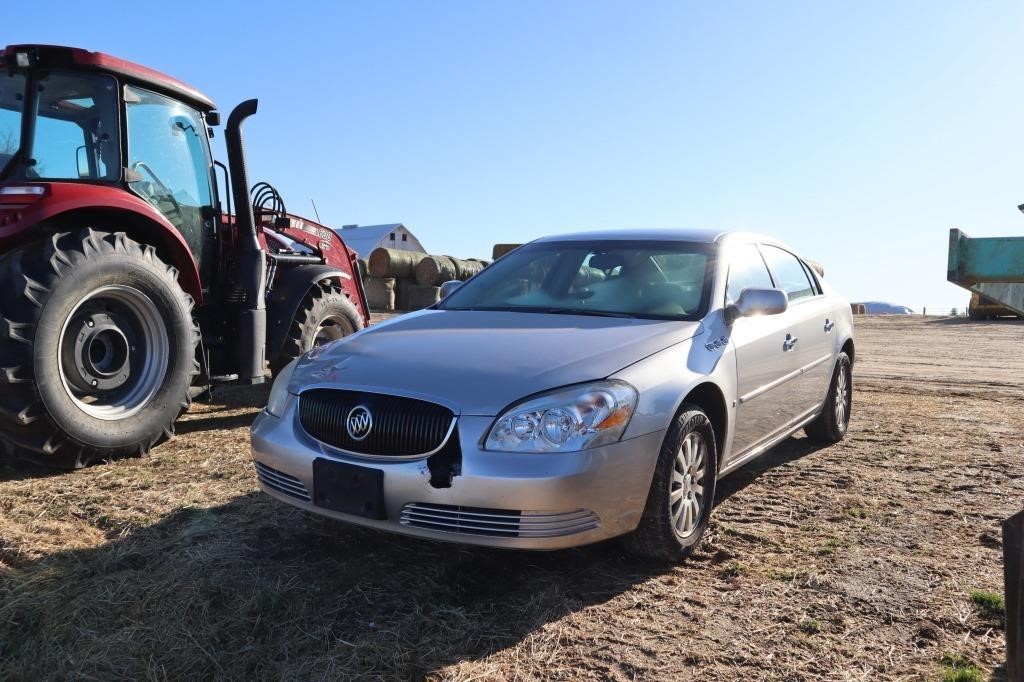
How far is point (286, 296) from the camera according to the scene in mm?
6652

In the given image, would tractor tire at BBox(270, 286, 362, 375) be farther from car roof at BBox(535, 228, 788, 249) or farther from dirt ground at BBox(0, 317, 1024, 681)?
car roof at BBox(535, 228, 788, 249)

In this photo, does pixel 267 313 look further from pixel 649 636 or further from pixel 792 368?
pixel 649 636

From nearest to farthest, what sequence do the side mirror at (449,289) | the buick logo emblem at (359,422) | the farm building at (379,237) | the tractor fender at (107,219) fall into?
1. the buick logo emblem at (359,422)
2. the tractor fender at (107,219)
3. the side mirror at (449,289)
4. the farm building at (379,237)

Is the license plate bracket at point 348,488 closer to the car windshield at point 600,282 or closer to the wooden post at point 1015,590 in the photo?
the car windshield at point 600,282

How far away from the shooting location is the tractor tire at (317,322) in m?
6.64

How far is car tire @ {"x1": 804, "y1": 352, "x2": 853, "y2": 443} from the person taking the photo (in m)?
5.77

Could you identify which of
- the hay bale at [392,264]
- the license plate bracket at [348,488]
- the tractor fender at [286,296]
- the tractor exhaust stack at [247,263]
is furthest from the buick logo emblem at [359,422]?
the hay bale at [392,264]

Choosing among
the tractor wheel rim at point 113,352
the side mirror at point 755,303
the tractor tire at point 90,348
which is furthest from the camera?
the tractor wheel rim at point 113,352

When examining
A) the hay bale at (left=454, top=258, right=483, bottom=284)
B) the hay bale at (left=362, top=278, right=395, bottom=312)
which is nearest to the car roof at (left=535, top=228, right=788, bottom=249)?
the hay bale at (left=362, top=278, right=395, bottom=312)

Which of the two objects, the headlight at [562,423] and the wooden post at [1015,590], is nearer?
the wooden post at [1015,590]

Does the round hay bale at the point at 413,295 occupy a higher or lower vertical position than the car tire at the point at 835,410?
higher

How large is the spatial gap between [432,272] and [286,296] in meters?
14.2

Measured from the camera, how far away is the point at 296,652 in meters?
2.62

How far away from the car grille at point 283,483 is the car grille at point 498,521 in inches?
22.5
